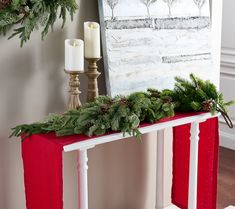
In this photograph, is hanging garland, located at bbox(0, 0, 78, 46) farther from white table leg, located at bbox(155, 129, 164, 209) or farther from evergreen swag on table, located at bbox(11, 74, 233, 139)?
white table leg, located at bbox(155, 129, 164, 209)

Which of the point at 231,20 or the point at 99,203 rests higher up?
the point at 231,20

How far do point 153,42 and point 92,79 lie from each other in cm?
42

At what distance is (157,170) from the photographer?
7.53ft

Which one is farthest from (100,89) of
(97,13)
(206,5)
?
(206,5)

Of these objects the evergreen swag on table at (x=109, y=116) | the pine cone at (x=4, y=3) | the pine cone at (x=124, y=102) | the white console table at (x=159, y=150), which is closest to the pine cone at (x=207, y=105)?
the white console table at (x=159, y=150)

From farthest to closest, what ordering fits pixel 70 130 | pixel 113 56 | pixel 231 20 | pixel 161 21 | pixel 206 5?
pixel 231 20 → pixel 206 5 → pixel 161 21 → pixel 113 56 → pixel 70 130

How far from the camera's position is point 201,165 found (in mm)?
2346

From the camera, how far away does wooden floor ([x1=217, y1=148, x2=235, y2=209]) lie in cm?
284

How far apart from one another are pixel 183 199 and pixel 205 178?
155 mm

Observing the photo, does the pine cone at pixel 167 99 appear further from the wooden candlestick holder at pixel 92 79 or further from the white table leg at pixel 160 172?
the white table leg at pixel 160 172

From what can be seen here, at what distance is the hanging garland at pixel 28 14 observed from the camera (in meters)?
1.57

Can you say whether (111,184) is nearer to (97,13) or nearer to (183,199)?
(183,199)

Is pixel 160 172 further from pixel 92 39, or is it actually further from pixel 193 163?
pixel 92 39

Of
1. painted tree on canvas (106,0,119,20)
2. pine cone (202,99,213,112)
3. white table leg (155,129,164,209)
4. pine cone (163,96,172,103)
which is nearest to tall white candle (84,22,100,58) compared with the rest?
painted tree on canvas (106,0,119,20)
